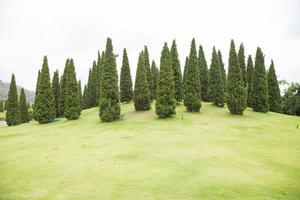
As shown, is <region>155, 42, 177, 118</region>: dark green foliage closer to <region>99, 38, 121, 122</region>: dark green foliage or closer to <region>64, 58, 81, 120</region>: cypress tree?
<region>99, 38, 121, 122</region>: dark green foliage

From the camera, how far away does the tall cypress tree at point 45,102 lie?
167 feet

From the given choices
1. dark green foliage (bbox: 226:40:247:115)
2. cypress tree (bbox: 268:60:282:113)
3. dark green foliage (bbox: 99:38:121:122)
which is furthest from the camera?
cypress tree (bbox: 268:60:282:113)

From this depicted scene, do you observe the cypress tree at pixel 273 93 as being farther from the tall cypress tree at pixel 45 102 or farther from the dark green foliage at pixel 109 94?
the tall cypress tree at pixel 45 102

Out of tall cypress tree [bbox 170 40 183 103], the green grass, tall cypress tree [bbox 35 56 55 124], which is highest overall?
tall cypress tree [bbox 170 40 183 103]

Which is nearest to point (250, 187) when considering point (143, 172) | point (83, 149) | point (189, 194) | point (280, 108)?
point (189, 194)

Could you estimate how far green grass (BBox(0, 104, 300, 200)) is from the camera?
16.1 m

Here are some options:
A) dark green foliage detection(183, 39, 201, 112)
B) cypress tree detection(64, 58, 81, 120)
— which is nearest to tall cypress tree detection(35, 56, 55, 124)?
cypress tree detection(64, 58, 81, 120)

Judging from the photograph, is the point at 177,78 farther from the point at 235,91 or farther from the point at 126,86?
the point at 126,86

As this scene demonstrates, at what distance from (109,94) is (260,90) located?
2609 centimetres

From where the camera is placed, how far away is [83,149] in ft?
91.8

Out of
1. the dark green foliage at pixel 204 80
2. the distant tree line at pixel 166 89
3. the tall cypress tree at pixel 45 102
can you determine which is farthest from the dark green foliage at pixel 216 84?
the tall cypress tree at pixel 45 102

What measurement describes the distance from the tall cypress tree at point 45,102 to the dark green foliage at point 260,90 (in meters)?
34.0

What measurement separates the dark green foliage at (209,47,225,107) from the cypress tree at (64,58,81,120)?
76.1 feet

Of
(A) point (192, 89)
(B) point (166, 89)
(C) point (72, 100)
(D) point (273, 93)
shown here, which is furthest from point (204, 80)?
(C) point (72, 100)
